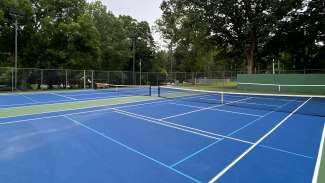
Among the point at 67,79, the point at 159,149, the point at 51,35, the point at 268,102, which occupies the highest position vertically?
the point at 51,35

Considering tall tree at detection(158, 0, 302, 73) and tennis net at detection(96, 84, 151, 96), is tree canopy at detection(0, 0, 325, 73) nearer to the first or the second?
tall tree at detection(158, 0, 302, 73)

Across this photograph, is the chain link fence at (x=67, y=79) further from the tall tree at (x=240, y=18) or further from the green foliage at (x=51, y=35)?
the tall tree at (x=240, y=18)

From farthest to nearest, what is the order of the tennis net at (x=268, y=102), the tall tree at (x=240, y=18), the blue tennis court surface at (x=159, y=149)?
1. the tall tree at (x=240, y=18)
2. the tennis net at (x=268, y=102)
3. the blue tennis court surface at (x=159, y=149)

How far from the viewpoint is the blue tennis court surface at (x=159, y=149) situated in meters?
4.48

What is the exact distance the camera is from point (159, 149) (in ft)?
19.8

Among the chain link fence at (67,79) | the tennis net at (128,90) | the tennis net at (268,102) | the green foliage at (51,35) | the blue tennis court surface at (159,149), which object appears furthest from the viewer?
the green foliage at (51,35)

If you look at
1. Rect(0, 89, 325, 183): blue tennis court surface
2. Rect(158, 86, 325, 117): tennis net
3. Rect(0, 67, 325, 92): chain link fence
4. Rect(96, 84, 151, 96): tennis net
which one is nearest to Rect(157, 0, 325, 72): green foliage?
Rect(0, 67, 325, 92): chain link fence

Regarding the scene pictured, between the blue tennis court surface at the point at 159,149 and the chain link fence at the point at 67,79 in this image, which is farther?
the chain link fence at the point at 67,79

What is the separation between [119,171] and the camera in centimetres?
466

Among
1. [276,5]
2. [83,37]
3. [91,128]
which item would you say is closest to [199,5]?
[276,5]

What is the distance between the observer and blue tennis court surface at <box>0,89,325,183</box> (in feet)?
14.7

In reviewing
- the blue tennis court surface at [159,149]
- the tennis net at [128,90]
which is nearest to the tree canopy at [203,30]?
→ the tennis net at [128,90]

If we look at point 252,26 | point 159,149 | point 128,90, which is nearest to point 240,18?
point 252,26

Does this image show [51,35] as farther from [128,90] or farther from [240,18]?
[240,18]
